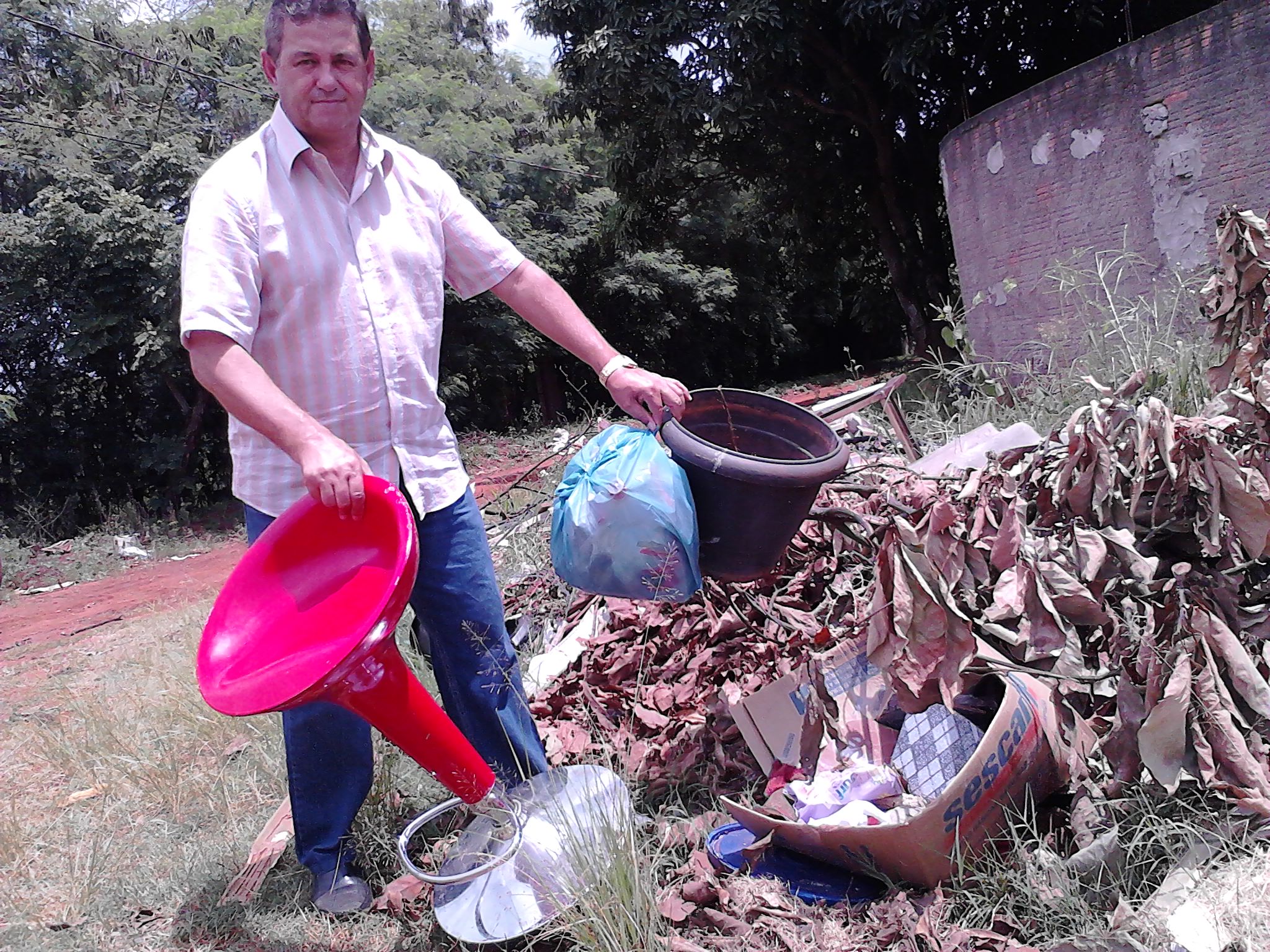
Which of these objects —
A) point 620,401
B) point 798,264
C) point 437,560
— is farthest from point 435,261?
point 798,264

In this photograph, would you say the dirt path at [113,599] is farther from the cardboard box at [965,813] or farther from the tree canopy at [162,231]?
the cardboard box at [965,813]

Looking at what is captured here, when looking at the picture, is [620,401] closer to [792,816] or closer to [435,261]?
[435,261]

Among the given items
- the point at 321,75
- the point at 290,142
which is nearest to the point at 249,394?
the point at 290,142

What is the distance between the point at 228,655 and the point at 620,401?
1.01 meters

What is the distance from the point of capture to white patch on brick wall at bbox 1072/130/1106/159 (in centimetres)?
709

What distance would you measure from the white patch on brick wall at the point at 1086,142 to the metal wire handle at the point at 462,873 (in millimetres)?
7090

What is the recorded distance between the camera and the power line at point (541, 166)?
14884 millimetres

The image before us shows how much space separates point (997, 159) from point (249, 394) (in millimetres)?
7822

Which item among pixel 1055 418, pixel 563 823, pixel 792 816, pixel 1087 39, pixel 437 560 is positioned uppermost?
pixel 1087 39

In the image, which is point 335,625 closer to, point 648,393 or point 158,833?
point 648,393

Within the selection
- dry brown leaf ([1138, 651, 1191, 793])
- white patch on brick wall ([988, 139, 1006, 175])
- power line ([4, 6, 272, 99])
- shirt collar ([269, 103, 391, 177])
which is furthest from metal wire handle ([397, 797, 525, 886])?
power line ([4, 6, 272, 99])

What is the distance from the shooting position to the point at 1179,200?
662cm

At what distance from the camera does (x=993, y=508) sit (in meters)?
2.27

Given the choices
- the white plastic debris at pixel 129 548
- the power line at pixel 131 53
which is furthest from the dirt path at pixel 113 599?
the power line at pixel 131 53
